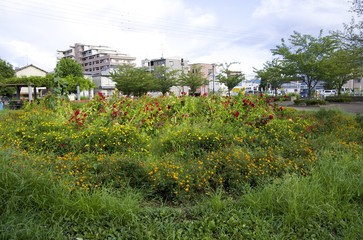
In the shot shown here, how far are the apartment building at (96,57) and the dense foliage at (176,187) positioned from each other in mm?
80676

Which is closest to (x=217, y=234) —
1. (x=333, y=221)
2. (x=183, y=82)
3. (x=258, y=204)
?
(x=258, y=204)

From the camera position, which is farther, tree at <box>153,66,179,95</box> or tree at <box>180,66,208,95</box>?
tree at <box>153,66,179,95</box>

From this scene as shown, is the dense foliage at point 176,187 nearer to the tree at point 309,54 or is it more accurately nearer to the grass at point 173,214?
the grass at point 173,214

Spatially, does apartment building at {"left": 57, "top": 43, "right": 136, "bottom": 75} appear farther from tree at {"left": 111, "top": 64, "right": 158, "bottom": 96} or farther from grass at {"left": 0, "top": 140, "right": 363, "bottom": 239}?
grass at {"left": 0, "top": 140, "right": 363, "bottom": 239}

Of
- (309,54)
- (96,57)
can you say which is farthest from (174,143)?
(96,57)

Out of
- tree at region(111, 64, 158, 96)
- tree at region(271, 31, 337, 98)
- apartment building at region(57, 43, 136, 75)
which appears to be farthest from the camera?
apartment building at region(57, 43, 136, 75)

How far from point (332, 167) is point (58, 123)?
5.26 meters

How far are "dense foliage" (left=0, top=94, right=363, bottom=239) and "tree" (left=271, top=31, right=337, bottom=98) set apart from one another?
72.2ft

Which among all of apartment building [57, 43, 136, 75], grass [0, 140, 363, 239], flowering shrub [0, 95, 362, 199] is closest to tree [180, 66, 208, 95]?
flowering shrub [0, 95, 362, 199]

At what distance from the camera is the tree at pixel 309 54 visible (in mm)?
24750

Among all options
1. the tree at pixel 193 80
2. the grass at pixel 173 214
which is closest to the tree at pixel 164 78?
the tree at pixel 193 80

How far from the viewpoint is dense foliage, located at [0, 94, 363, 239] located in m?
2.39

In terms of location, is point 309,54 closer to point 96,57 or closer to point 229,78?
point 229,78

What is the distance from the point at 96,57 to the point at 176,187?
3600 inches
